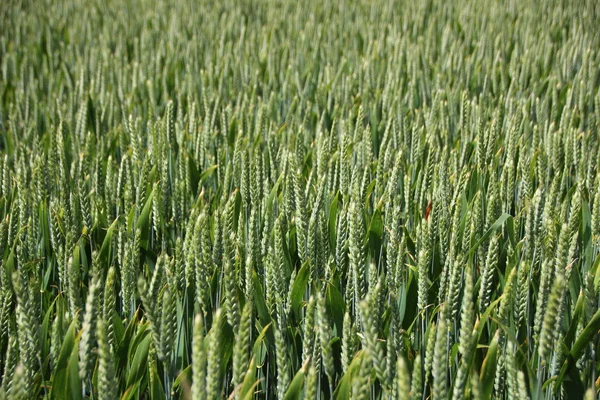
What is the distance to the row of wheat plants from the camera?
0.93 meters

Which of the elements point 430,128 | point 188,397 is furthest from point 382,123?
point 188,397

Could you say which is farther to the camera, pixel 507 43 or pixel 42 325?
pixel 507 43

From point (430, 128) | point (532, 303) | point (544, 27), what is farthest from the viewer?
→ point (544, 27)

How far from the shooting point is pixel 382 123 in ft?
7.80

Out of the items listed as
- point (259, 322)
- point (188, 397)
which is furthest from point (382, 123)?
point (188, 397)

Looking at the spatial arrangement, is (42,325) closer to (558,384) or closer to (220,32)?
(558,384)

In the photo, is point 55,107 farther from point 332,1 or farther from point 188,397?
point 332,1

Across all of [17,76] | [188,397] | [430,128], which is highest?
[188,397]

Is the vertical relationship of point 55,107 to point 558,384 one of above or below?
below

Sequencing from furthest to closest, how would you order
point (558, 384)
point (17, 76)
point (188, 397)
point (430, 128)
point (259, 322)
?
1. point (17, 76)
2. point (430, 128)
3. point (259, 322)
4. point (558, 384)
5. point (188, 397)

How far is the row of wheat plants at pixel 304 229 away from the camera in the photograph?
93cm

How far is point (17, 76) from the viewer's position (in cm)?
330

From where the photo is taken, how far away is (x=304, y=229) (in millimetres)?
1244

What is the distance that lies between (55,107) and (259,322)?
189 cm
